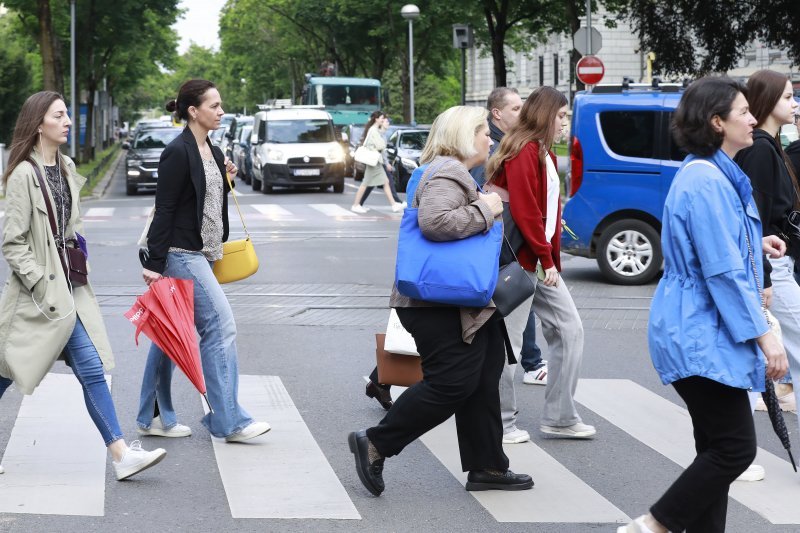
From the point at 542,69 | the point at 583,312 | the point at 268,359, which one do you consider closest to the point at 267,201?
the point at 583,312

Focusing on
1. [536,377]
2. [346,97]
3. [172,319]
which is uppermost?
[346,97]

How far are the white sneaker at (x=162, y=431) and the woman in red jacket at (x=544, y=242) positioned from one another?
1.61m

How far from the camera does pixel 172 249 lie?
20.7 ft

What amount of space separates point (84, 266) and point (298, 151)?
2386 cm

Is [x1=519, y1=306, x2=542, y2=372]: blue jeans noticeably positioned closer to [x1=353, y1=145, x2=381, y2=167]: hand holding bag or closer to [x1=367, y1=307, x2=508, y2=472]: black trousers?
[x1=367, y1=307, x2=508, y2=472]: black trousers

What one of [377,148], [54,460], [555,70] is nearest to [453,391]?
[54,460]

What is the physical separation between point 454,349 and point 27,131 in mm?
2111

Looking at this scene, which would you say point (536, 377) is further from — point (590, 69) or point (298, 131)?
point (298, 131)

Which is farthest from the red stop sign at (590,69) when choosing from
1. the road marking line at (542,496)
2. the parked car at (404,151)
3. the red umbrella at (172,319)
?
the red umbrella at (172,319)

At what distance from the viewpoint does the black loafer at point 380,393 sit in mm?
7254

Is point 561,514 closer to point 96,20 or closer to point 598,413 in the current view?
point 598,413

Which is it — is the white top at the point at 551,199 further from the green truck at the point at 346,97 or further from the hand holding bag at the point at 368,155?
the green truck at the point at 346,97

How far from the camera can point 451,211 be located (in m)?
5.18

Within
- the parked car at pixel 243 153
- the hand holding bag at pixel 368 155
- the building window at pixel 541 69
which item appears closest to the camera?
the hand holding bag at pixel 368 155
